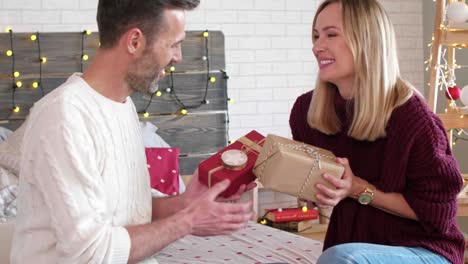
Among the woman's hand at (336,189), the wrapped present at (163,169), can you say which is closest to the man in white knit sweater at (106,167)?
the woman's hand at (336,189)

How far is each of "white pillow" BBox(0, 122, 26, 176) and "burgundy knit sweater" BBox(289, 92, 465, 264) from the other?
222cm

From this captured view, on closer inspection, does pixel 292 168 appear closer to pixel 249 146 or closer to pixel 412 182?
pixel 249 146

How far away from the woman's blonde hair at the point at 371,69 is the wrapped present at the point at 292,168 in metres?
0.23

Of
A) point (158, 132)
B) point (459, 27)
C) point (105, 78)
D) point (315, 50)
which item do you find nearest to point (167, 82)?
point (158, 132)

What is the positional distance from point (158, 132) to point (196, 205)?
307cm

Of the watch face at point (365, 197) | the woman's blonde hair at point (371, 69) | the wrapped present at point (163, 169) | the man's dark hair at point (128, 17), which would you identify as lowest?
the wrapped present at point (163, 169)

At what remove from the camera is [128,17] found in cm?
211

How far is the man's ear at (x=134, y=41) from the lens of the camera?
212 centimetres

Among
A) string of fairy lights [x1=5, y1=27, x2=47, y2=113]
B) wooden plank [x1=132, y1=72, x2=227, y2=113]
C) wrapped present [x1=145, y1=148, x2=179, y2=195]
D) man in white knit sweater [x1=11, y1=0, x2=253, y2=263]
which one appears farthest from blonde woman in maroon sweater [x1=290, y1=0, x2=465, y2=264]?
string of fairy lights [x1=5, y1=27, x2=47, y2=113]

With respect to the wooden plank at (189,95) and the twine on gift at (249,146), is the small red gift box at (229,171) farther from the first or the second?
the wooden plank at (189,95)

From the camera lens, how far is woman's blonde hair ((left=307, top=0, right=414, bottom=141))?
248 cm

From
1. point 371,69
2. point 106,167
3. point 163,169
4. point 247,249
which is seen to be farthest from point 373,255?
point 163,169

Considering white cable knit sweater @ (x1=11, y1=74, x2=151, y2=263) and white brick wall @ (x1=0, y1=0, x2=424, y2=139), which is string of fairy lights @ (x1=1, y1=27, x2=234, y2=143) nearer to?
white brick wall @ (x1=0, y1=0, x2=424, y2=139)

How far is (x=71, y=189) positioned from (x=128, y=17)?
0.54 m
